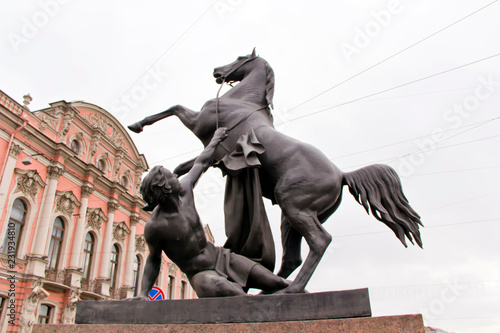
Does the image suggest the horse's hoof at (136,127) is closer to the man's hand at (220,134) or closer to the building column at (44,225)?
the man's hand at (220,134)

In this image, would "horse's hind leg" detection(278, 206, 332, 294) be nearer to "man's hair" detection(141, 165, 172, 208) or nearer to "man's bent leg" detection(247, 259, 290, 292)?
"man's bent leg" detection(247, 259, 290, 292)

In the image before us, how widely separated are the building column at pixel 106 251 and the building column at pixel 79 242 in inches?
61.6

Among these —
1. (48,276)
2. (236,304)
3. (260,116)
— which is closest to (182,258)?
(236,304)

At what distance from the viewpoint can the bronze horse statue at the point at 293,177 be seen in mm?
2961

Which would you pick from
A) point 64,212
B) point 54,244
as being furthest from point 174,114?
point 64,212

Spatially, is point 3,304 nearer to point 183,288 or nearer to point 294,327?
point 183,288

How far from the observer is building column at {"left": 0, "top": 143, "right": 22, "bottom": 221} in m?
16.0

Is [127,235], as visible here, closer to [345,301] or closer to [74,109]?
[74,109]

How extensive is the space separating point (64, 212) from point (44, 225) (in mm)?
1988

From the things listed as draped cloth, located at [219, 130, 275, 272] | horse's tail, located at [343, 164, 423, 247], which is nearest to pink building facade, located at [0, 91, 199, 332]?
draped cloth, located at [219, 130, 275, 272]

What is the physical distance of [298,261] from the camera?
3412mm

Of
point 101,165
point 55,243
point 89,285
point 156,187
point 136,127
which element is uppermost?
point 101,165

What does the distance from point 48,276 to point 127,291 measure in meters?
5.82

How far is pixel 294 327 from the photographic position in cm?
213
